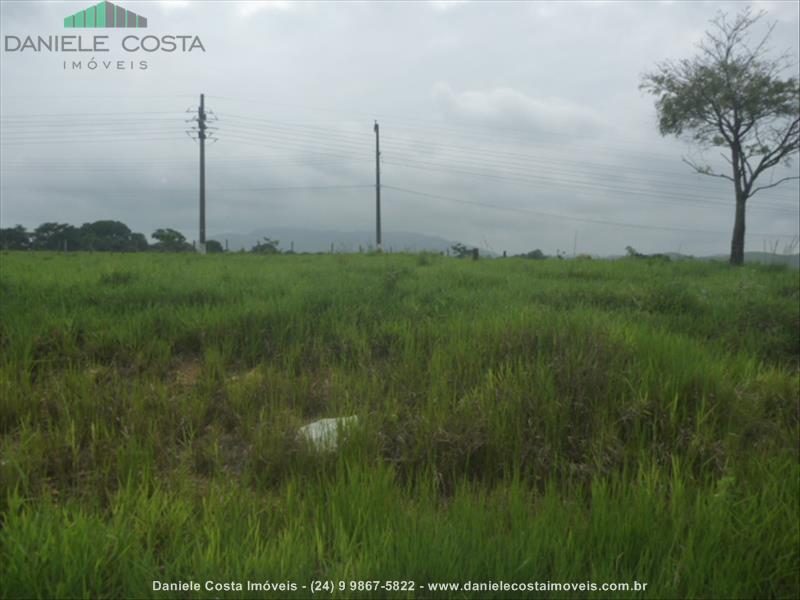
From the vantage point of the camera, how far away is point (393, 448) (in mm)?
2742

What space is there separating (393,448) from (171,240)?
29.6 m

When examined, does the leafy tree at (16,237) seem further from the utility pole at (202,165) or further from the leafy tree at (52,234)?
the utility pole at (202,165)

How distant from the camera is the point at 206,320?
4629 millimetres

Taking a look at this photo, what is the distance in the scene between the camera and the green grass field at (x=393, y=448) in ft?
5.72

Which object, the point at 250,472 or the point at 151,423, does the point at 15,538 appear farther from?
the point at 151,423

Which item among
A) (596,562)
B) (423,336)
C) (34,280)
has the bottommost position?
(596,562)

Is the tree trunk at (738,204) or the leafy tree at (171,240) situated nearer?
the tree trunk at (738,204)

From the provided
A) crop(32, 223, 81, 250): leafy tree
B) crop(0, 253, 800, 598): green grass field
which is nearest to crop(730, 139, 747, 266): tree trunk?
crop(0, 253, 800, 598): green grass field

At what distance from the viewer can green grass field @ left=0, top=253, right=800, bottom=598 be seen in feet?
5.72

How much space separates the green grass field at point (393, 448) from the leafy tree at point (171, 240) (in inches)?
896

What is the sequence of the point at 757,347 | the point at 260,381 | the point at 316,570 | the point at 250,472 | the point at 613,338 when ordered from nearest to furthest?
the point at 316,570
the point at 250,472
the point at 260,381
the point at 613,338
the point at 757,347

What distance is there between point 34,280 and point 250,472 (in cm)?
559

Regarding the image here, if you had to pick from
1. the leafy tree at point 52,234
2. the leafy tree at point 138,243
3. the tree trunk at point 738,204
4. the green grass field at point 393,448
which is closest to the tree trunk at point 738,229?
the tree trunk at point 738,204

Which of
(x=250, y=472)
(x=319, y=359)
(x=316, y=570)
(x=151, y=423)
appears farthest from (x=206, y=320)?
(x=316, y=570)
